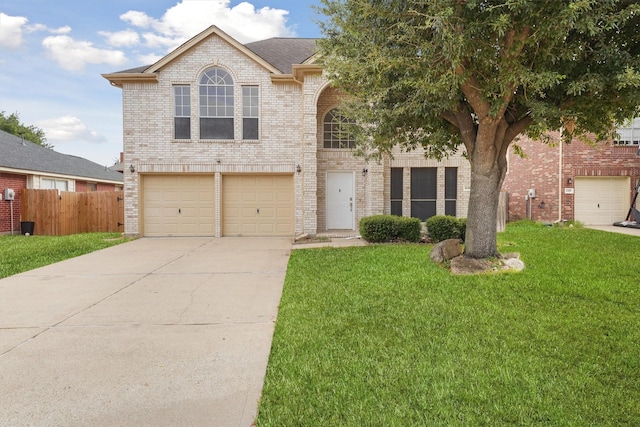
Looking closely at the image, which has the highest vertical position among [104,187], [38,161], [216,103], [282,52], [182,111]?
[282,52]

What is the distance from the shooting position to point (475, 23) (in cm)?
538

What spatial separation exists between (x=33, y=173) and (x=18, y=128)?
2412cm

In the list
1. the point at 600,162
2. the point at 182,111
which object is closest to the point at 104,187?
the point at 182,111

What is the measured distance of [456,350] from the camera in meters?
3.48

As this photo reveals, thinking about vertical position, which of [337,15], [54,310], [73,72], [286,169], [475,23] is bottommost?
[54,310]

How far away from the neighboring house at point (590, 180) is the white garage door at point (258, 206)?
9.64 metres

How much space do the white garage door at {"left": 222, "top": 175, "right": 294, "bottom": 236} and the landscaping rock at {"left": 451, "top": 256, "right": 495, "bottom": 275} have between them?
7.41m

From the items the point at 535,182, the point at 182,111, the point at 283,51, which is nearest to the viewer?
the point at 182,111

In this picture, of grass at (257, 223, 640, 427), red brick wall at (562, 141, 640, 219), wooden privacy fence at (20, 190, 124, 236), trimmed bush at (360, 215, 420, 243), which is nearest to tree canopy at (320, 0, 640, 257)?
grass at (257, 223, 640, 427)

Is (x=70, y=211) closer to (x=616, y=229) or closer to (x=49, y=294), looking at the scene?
(x=49, y=294)

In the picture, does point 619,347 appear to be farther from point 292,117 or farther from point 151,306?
point 292,117

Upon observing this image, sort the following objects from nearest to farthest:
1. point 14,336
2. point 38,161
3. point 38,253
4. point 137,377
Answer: point 137,377 < point 14,336 < point 38,253 < point 38,161

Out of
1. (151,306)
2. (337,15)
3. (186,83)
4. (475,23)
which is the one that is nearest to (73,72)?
(186,83)

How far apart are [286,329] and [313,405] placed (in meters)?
1.52
